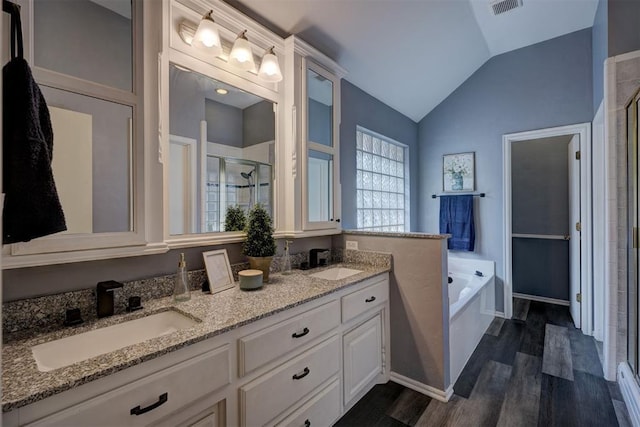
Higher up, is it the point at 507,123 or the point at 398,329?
the point at 507,123

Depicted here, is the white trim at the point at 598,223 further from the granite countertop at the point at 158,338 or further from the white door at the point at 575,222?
the granite countertop at the point at 158,338

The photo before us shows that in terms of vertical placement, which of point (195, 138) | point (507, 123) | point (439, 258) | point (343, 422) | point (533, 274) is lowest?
point (343, 422)

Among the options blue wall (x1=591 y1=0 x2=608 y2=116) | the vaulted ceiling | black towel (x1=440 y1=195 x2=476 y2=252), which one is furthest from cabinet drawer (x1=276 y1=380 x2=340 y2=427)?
blue wall (x1=591 y1=0 x2=608 y2=116)

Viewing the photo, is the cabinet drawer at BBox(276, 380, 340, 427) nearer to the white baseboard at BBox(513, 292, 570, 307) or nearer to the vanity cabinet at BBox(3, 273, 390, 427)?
the vanity cabinet at BBox(3, 273, 390, 427)

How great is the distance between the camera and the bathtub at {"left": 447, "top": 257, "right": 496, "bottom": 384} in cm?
217

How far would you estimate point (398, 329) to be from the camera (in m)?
2.12

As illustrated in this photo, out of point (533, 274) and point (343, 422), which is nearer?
point (343, 422)

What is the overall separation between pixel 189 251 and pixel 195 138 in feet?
2.03

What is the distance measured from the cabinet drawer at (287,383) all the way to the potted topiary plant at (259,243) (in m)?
0.52

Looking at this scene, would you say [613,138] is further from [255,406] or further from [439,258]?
[255,406]

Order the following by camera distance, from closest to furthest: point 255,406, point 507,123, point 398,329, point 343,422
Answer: point 255,406, point 343,422, point 398,329, point 507,123

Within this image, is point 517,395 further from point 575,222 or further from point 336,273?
point 575,222

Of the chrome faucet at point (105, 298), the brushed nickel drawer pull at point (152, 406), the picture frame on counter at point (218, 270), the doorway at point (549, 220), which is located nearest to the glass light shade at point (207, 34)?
Answer: the picture frame on counter at point (218, 270)

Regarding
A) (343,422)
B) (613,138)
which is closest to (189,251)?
(343,422)
